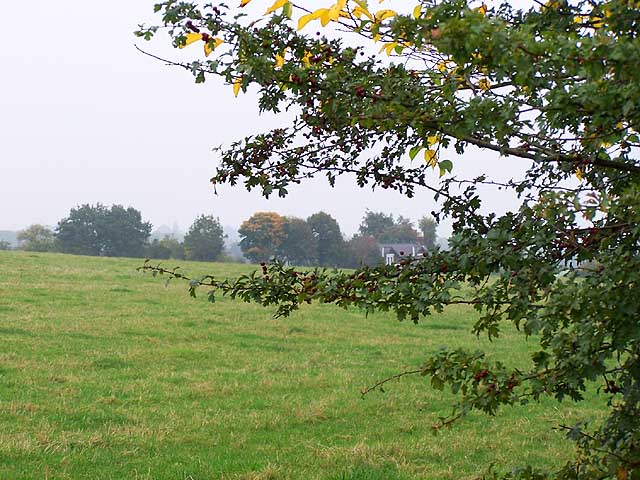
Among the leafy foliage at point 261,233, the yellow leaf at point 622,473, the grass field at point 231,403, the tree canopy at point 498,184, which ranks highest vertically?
the leafy foliage at point 261,233

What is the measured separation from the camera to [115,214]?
62531 millimetres

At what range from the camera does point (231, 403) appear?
1011 cm

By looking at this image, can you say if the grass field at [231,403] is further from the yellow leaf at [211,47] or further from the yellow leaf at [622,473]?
the yellow leaf at [211,47]

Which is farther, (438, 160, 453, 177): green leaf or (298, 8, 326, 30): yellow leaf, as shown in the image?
(438, 160, 453, 177): green leaf

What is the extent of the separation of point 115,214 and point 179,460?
57.2 m

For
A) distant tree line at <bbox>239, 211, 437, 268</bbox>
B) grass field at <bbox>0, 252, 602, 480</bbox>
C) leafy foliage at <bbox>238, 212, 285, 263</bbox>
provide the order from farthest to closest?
leafy foliage at <bbox>238, 212, 285, 263</bbox>
distant tree line at <bbox>239, 211, 437, 268</bbox>
grass field at <bbox>0, 252, 602, 480</bbox>

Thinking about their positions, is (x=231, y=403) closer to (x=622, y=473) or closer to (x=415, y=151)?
(x=415, y=151)

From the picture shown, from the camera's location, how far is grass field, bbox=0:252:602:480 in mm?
7461

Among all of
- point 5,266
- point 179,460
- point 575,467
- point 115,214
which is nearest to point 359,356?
point 179,460

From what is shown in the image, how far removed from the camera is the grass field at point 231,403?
7461mm

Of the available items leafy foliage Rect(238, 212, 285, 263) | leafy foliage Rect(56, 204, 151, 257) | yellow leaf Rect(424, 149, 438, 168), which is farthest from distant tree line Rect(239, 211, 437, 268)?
leafy foliage Rect(56, 204, 151, 257)

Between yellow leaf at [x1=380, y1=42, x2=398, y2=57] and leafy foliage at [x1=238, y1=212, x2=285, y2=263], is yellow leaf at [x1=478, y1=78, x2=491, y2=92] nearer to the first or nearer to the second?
yellow leaf at [x1=380, y1=42, x2=398, y2=57]

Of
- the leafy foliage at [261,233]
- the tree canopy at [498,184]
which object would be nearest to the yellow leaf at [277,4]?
the tree canopy at [498,184]

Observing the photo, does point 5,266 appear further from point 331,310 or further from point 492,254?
point 492,254
